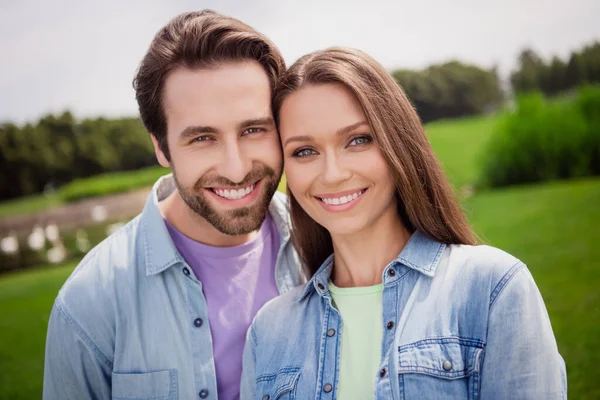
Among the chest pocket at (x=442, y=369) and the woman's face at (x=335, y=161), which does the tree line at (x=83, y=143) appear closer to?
the woman's face at (x=335, y=161)

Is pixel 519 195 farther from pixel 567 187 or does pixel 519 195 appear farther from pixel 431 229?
pixel 431 229

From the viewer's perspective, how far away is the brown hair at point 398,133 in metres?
1.95

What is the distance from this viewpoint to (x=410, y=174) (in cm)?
202

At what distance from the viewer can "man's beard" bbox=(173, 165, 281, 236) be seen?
2455mm

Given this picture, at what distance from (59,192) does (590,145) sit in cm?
1141

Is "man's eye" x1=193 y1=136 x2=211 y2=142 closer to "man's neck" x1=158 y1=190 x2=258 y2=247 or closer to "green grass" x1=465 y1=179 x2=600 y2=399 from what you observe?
"man's neck" x1=158 y1=190 x2=258 y2=247

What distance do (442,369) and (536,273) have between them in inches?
229

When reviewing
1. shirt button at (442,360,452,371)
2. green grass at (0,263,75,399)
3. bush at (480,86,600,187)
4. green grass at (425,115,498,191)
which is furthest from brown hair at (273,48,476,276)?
bush at (480,86,600,187)

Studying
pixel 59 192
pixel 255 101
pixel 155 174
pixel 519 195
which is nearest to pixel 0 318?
pixel 59 192

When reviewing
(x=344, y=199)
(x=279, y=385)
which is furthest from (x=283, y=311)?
(x=344, y=199)

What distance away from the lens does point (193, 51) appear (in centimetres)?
245

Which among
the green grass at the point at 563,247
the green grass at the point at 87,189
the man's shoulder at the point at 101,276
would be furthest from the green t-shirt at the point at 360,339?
the green grass at the point at 87,189

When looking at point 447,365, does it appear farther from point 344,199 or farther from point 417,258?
point 344,199

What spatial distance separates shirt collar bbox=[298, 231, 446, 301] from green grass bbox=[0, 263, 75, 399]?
5.00m
